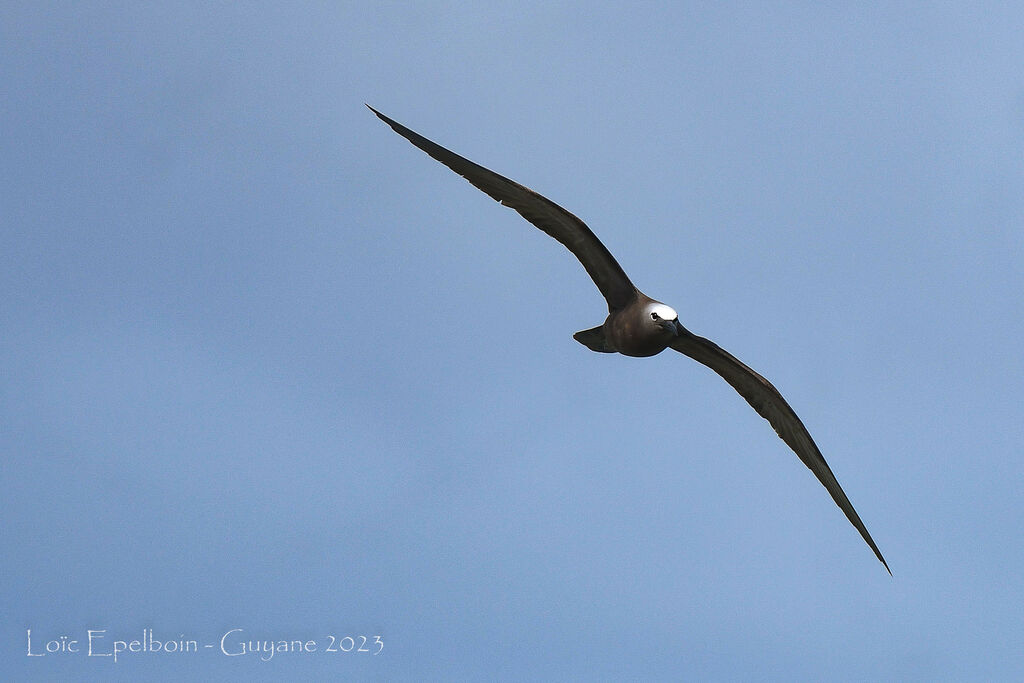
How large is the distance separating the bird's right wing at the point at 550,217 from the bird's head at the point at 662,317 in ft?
1.83

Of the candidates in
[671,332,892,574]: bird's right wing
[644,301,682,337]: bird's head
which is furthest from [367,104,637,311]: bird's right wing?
[671,332,892,574]: bird's right wing

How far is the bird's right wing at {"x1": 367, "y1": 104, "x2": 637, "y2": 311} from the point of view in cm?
1545

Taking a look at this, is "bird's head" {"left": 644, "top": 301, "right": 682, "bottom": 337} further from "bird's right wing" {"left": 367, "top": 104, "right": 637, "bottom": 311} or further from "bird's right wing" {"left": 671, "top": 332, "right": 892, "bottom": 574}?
"bird's right wing" {"left": 671, "top": 332, "right": 892, "bottom": 574}

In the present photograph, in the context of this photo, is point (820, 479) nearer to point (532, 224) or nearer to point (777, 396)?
point (777, 396)

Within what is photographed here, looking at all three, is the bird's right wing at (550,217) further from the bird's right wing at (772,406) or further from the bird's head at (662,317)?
the bird's right wing at (772,406)

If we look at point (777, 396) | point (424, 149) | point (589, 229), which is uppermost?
point (424, 149)

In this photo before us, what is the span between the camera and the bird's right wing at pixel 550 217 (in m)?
15.4

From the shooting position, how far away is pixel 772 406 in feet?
60.7

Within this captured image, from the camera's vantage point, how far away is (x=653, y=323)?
1590 centimetres

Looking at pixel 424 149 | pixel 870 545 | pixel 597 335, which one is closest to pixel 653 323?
pixel 597 335

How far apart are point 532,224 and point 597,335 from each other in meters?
2.25

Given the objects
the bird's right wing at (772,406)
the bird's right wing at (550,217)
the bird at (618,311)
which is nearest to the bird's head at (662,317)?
the bird at (618,311)

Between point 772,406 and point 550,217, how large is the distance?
5409 mm

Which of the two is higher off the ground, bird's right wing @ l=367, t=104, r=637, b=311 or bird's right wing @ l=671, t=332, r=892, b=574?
bird's right wing @ l=367, t=104, r=637, b=311
